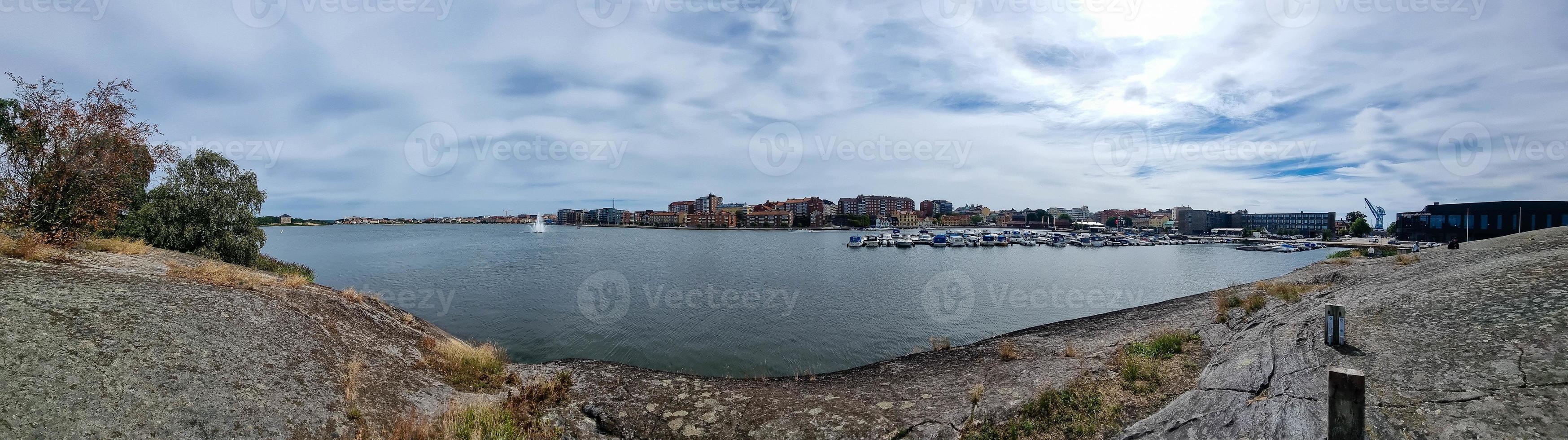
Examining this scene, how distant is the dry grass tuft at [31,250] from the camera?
18.8 feet

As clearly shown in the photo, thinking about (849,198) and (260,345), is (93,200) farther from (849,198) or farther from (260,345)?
(849,198)

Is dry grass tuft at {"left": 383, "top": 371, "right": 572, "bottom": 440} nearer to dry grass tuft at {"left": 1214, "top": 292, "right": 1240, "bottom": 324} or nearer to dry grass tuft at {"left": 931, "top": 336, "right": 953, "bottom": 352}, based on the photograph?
dry grass tuft at {"left": 931, "top": 336, "right": 953, "bottom": 352}

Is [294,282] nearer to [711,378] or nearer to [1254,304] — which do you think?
[711,378]

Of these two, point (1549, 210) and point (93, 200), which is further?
point (1549, 210)

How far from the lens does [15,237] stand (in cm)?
688

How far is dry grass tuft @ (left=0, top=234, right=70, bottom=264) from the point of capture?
18.8ft

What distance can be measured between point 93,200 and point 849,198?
18259 cm

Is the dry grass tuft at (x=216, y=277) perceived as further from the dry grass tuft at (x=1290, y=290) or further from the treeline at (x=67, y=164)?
the dry grass tuft at (x=1290, y=290)

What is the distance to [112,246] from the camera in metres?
8.88

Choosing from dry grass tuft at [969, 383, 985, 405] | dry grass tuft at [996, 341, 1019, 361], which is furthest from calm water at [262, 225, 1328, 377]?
dry grass tuft at [969, 383, 985, 405]

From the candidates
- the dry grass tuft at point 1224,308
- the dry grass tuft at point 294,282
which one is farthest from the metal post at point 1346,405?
the dry grass tuft at point 294,282

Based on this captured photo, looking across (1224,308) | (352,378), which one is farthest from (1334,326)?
(352,378)

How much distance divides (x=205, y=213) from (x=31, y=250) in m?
19.0

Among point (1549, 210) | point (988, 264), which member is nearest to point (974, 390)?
point (988, 264)
